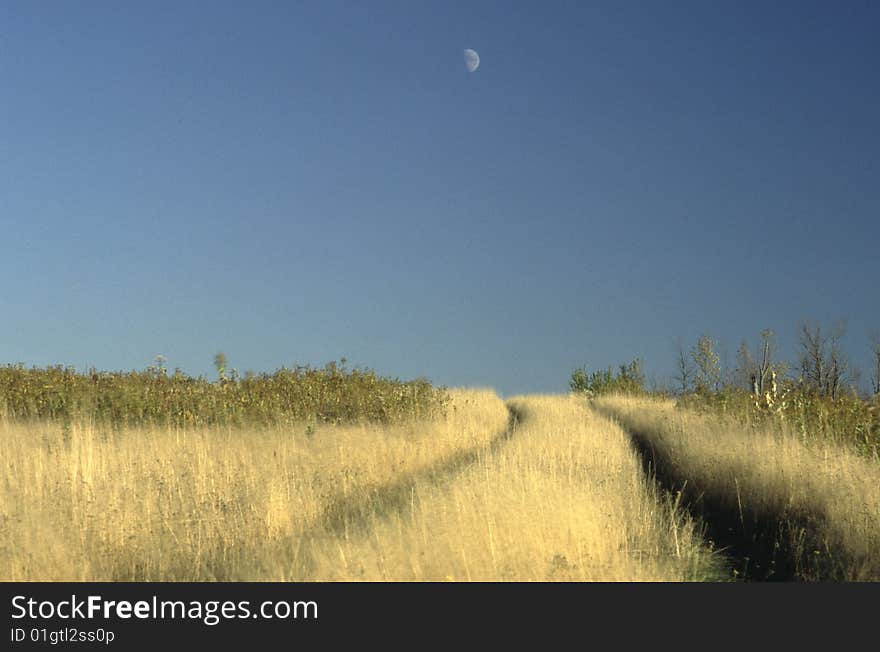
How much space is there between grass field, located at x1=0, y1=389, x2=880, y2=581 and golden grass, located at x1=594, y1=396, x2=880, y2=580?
0.09 feet

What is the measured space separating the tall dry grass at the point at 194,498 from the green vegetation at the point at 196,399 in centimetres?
310

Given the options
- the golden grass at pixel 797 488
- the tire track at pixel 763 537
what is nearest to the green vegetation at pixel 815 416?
the golden grass at pixel 797 488

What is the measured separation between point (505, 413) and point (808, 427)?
1336 centimetres

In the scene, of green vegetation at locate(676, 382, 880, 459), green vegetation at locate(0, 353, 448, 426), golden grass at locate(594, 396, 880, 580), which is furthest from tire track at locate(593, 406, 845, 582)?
green vegetation at locate(0, 353, 448, 426)

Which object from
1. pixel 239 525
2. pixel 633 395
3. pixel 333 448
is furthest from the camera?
pixel 633 395

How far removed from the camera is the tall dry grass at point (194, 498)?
759 centimetres

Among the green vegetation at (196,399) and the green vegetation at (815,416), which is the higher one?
the green vegetation at (196,399)

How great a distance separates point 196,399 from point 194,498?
11.1m

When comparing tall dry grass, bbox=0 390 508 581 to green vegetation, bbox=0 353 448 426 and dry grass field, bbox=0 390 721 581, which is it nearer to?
dry grass field, bbox=0 390 721 581

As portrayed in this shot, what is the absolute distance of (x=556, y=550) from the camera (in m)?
7.46

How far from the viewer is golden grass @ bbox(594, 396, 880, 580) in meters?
8.32

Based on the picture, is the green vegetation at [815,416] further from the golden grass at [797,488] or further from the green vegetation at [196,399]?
the green vegetation at [196,399]

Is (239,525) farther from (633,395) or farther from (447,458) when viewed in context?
(633,395)
